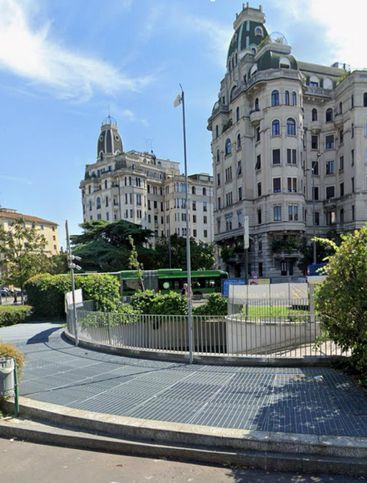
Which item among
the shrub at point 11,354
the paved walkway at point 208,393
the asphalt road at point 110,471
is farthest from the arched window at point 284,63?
the asphalt road at point 110,471

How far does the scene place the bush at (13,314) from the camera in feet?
53.7

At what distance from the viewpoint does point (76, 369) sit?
8055 millimetres

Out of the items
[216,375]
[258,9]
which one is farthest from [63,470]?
[258,9]

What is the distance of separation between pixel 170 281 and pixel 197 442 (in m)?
27.3

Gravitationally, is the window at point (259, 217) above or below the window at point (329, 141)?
below

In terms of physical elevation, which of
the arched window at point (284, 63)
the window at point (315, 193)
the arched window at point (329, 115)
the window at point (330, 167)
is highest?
the arched window at point (284, 63)

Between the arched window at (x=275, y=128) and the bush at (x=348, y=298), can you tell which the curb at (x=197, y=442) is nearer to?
the bush at (x=348, y=298)

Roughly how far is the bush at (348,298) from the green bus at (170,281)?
79.5 feet

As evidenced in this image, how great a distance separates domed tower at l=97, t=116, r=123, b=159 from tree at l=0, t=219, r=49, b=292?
61448 millimetres

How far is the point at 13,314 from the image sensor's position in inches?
661

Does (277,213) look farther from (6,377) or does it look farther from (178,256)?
(6,377)

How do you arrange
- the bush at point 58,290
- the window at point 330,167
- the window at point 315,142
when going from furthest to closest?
the window at point 315,142 → the window at point 330,167 → the bush at point 58,290

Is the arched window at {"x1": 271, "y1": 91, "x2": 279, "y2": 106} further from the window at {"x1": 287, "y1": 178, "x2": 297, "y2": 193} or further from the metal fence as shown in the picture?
the metal fence

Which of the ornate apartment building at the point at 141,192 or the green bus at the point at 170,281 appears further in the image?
the ornate apartment building at the point at 141,192
